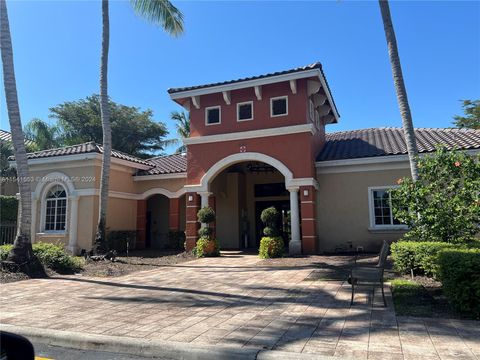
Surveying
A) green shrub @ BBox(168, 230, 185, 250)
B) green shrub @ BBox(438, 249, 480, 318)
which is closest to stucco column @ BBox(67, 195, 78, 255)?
green shrub @ BBox(168, 230, 185, 250)

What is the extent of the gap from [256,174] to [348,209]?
6456 mm

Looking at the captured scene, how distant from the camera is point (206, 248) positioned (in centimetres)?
1584

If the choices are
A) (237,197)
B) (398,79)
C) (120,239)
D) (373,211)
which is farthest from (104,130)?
(373,211)

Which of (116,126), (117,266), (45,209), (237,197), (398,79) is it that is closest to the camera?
(398,79)

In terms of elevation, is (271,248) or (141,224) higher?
(141,224)

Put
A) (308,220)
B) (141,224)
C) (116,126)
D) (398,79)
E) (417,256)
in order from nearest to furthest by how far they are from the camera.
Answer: (417,256), (398,79), (308,220), (141,224), (116,126)

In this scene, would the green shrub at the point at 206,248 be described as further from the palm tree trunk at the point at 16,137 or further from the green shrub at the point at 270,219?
the palm tree trunk at the point at 16,137

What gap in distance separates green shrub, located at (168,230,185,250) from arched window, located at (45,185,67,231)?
5.28 m

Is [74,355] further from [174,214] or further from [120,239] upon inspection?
[174,214]

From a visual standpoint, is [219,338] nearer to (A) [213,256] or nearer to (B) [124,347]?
(B) [124,347]

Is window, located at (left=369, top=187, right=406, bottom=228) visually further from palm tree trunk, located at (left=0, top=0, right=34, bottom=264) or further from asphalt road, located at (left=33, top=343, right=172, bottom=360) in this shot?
asphalt road, located at (left=33, top=343, right=172, bottom=360)

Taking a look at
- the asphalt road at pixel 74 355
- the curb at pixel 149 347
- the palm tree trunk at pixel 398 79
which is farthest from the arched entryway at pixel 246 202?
the asphalt road at pixel 74 355

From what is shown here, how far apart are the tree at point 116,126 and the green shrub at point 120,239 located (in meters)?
19.4

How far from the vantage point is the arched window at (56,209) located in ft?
62.8
